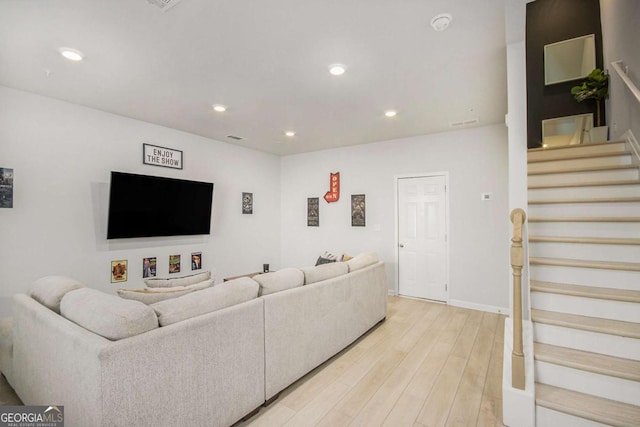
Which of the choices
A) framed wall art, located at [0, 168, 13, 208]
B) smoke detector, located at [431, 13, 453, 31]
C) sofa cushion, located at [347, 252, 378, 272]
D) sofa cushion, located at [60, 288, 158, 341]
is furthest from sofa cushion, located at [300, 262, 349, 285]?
framed wall art, located at [0, 168, 13, 208]

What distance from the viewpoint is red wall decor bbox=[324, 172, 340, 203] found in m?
5.70

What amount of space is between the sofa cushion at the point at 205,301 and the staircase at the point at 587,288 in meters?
2.00

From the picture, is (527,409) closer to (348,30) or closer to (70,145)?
(348,30)

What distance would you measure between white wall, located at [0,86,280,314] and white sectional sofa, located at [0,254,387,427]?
4.07ft

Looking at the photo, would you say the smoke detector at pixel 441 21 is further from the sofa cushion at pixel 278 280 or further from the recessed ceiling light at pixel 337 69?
the sofa cushion at pixel 278 280

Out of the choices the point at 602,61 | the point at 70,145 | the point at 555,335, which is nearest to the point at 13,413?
the point at 70,145

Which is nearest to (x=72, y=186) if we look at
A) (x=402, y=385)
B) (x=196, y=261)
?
(x=196, y=261)

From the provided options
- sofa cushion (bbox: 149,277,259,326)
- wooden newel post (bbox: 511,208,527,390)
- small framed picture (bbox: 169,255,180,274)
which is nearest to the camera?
sofa cushion (bbox: 149,277,259,326)

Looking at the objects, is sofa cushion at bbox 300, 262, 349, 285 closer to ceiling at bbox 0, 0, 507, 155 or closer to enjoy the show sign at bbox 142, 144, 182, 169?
ceiling at bbox 0, 0, 507, 155

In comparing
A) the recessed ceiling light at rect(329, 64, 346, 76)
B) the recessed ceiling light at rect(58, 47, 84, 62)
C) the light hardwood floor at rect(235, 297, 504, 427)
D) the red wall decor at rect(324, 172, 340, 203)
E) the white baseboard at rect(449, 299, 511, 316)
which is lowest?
the light hardwood floor at rect(235, 297, 504, 427)

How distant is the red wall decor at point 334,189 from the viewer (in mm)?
5695

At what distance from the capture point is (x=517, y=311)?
1878 mm

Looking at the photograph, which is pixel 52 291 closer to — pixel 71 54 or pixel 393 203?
pixel 71 54

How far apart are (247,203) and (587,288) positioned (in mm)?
4940
